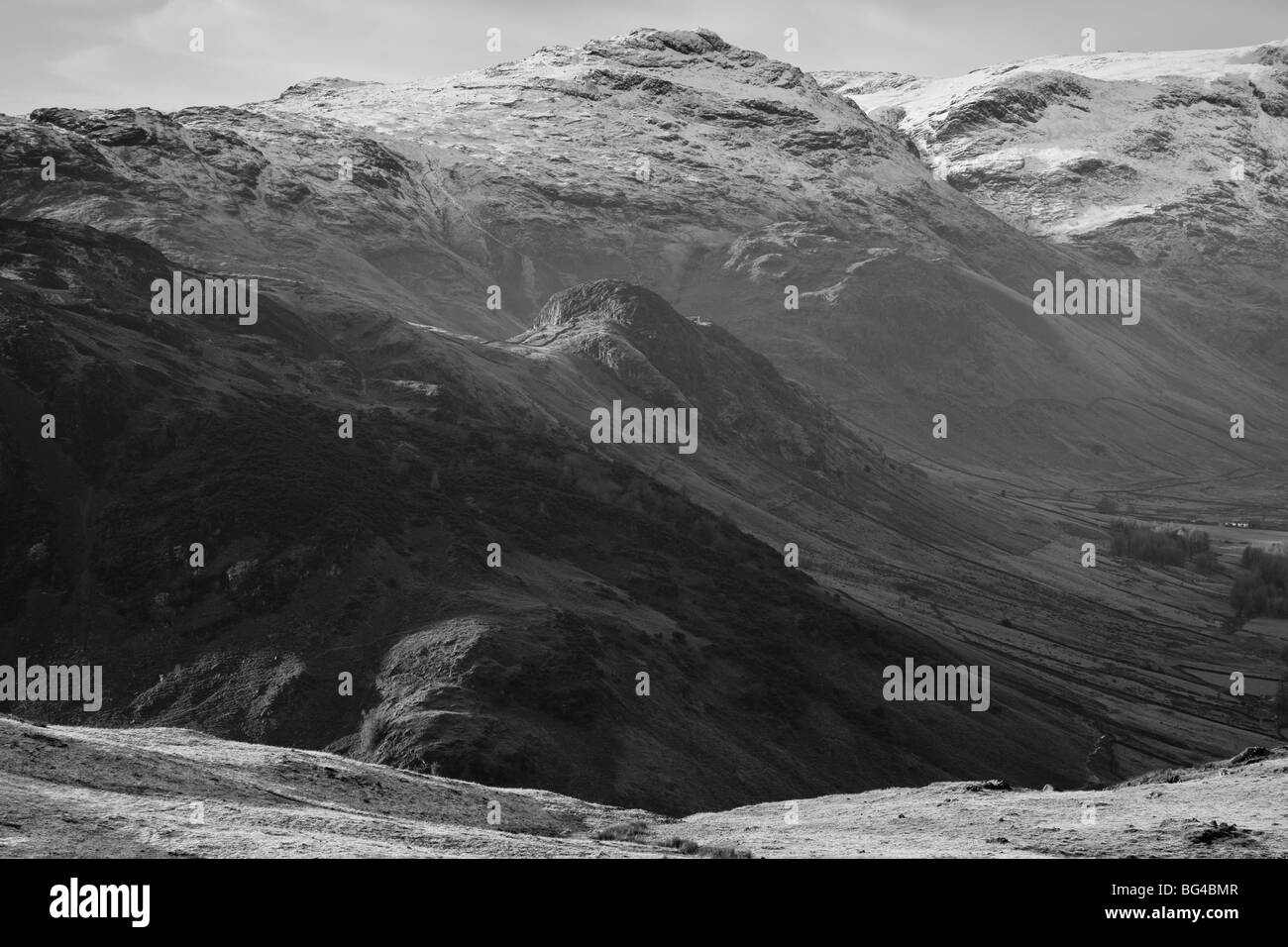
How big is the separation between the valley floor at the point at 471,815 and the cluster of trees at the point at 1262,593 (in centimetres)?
14191

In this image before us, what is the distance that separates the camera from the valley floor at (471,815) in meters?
33.1

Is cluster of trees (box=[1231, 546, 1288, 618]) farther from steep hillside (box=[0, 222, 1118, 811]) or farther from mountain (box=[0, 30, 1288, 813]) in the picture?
steep hillside (box=[0, 222, 1118, 811])

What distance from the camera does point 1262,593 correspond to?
614 feet

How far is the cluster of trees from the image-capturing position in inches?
7249

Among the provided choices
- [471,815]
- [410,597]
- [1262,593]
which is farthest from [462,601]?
[1262,593]

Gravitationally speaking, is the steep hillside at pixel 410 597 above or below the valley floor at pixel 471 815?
above

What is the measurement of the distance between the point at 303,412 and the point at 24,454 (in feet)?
92.1

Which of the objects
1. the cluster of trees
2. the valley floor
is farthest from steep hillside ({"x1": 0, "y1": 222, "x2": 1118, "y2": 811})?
the cluster of trees

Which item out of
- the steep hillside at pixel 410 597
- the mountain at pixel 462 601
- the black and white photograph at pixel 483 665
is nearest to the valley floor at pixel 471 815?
the black and white photograph at pixel 483 665

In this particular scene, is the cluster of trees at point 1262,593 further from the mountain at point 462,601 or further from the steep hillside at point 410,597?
the steep hillside at point 410,597

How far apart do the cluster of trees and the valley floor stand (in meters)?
142

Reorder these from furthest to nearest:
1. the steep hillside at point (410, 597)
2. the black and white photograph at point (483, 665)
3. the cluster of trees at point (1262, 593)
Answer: the cluster of trees at point (1262, 593) → the steep hillside at point (410, 597) → the black and white photograph at point (483, 665)

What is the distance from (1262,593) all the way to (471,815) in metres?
169

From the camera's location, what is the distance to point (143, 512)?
360ft
